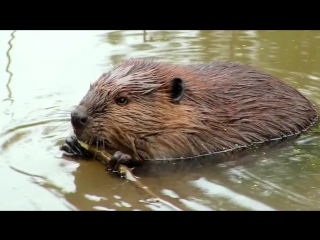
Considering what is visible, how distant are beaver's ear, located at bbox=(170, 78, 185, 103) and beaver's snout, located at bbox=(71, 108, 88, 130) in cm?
78

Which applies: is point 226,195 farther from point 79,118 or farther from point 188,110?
point 79,118

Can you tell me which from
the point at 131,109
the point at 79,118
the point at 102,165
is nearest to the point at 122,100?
the point at 131,109

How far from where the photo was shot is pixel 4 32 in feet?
33.0

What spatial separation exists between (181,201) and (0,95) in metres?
3.12

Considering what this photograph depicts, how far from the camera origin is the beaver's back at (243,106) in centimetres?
604

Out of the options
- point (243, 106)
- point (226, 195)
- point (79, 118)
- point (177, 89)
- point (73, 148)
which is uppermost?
point (177, 89)

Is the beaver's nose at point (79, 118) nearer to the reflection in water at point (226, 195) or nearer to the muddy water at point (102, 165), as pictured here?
the muddy water at point (102, 165)

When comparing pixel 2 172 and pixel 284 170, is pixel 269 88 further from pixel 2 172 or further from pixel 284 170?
pixel 2 172

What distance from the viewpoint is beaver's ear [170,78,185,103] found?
5.85 m

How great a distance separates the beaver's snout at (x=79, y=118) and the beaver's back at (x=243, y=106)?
3.07 feet

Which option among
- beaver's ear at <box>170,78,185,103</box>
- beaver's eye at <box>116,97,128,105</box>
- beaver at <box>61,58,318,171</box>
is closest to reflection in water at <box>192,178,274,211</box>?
beaver at <box>61,58,318,171</box>

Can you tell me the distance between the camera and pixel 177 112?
5855 mm

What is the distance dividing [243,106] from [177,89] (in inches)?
27.5

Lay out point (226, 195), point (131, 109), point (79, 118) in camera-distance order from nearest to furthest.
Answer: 1. point (226, 195)
2. point (79, 118)
3. point (131, 109)
